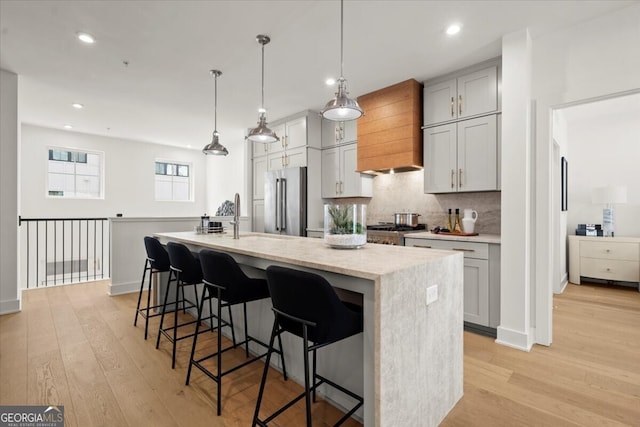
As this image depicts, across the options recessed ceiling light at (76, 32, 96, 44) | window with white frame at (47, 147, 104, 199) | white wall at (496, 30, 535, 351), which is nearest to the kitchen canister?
white wall at (496, 30, 535, 351)

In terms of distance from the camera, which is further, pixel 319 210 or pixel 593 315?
pixel 319 210

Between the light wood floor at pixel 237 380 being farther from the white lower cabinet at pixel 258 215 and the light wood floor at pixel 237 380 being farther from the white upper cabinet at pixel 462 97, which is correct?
the white lower cabinet at pixel 258 215

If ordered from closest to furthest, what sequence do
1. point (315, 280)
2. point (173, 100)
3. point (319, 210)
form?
point (315, 280)
point (173, 100)
point (319, 210)

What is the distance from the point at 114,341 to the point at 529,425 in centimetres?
319

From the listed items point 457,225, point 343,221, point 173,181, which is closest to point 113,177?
point 173,181

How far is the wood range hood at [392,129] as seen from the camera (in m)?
3.60

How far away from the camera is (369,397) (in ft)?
4.42

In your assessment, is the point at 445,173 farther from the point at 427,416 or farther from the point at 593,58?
the point at 427,416

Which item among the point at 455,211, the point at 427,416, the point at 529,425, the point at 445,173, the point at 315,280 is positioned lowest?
the point at 529,425

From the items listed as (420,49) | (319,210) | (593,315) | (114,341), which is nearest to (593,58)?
(420,49)

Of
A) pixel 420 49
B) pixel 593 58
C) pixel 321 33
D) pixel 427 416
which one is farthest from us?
pixel 420 49

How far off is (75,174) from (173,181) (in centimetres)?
199

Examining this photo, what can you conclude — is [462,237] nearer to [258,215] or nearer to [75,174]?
[258,215]

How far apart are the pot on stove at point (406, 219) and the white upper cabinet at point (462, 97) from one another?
3.76ft
